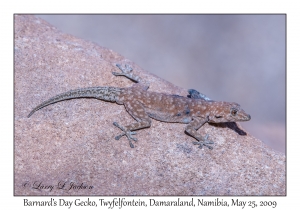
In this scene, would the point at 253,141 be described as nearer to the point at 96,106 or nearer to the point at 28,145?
the point at 96,106

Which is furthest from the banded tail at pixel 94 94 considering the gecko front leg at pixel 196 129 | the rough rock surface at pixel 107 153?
the gecko front leg at pixel 196 129

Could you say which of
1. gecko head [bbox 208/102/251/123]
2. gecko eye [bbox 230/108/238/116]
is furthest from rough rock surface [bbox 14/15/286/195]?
gecko eye [bbox 230/108/238/116]

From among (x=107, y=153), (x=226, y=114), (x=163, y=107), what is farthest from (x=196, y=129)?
(x=107, y=153)

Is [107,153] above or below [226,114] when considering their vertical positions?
below

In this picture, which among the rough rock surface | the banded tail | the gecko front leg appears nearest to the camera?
the rough rock surface

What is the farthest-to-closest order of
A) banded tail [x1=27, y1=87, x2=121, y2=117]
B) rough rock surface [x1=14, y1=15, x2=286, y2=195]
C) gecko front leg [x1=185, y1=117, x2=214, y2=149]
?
banded tail [x1=27, y1=87, x2=121, y2=117]
gecko front leg [x1=185, y1=117, x2=214, y2=149]
rough rock surface [x1=14, y1=15, x2=286, y2=195]

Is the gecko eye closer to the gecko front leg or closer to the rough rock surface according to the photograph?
the rough rock surface

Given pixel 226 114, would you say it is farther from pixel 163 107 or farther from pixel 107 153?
pixel 107 153
